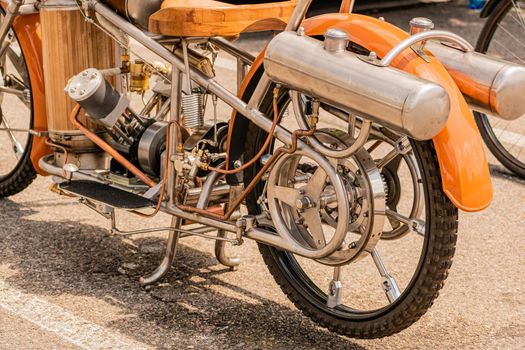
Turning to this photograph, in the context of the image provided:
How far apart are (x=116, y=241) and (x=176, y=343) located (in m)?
0.98

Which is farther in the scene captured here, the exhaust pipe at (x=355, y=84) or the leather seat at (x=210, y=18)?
the leather seat at (x=210, y=18)

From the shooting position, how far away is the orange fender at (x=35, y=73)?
169 inches

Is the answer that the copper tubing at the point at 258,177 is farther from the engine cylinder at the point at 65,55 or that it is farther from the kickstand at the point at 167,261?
the engine cylinder at the point at 65,55

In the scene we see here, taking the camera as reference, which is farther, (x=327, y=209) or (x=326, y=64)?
(x=327, y=209)

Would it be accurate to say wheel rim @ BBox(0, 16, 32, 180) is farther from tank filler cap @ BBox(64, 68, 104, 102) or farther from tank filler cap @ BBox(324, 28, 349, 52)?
tank filler cap @ BBox(324, 28, 349, 52)

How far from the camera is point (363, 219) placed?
3.23 metres

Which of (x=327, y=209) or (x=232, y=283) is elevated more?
(x=327, y=209)

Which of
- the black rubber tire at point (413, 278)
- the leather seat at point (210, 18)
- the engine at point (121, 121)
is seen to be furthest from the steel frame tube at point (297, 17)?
the engine at point (121, 121)

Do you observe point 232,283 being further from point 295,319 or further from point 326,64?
point 326,64

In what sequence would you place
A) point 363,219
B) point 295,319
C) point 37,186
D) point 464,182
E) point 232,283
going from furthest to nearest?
point 37,186 → point 232,283 → point 295,319 → point 363,219 → point 464,182

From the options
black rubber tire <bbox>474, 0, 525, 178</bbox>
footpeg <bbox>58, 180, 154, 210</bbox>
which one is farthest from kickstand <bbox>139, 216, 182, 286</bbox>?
black rubber tire <bbox>474, 0, 525, 178</bbox>

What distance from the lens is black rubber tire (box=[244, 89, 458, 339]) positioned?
3.05m

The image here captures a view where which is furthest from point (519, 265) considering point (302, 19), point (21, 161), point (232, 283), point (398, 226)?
point (21, 161)

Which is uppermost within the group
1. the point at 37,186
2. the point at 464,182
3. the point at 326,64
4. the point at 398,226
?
the point at 326,64
